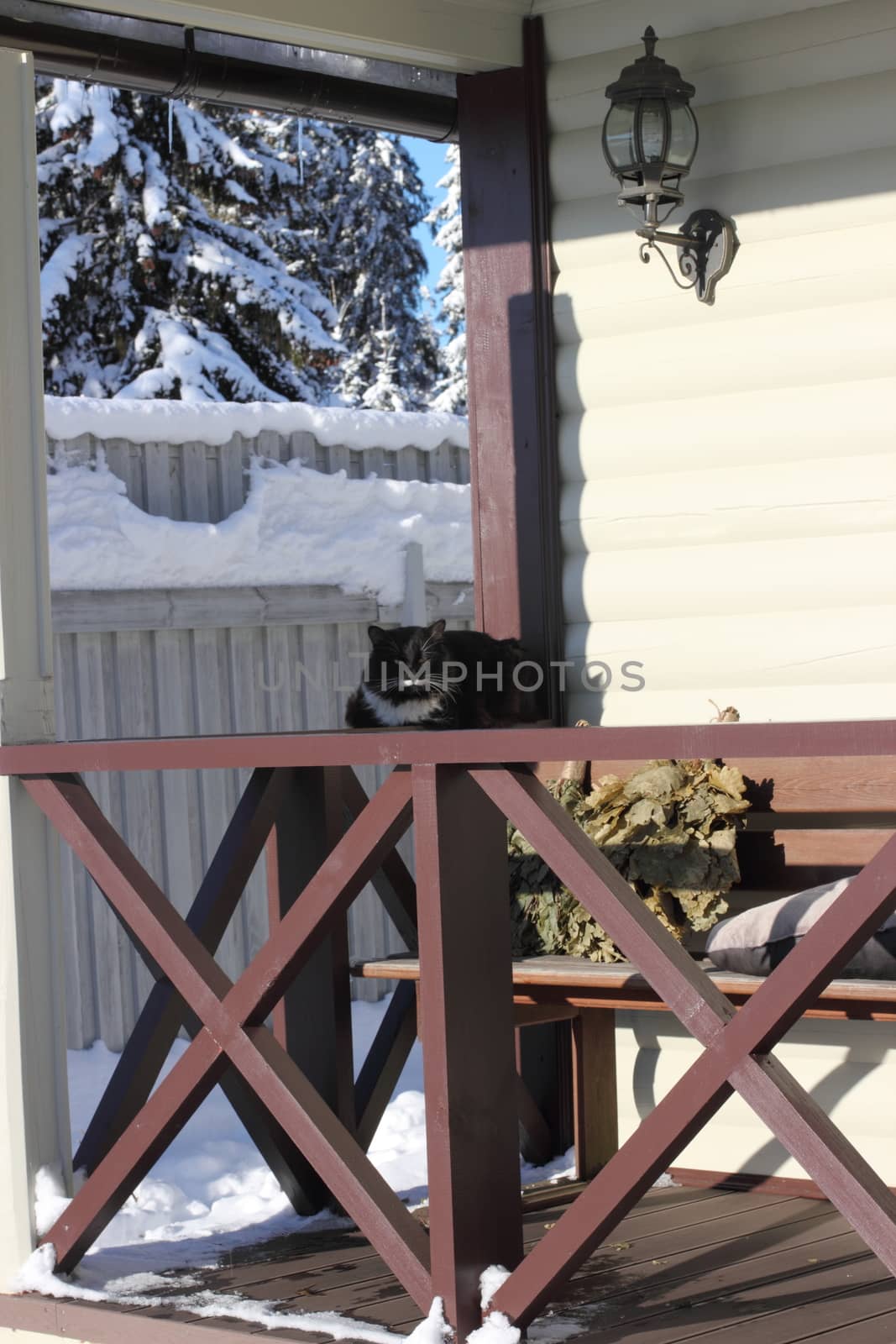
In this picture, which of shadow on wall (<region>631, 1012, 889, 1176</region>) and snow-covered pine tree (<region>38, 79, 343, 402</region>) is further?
snow-covered pine tree (<region>38, 79, 343, 402</region>)

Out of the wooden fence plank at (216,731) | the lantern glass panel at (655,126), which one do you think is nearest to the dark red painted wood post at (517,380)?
the lantern glass panel at (655,126)

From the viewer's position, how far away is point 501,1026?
105 inches

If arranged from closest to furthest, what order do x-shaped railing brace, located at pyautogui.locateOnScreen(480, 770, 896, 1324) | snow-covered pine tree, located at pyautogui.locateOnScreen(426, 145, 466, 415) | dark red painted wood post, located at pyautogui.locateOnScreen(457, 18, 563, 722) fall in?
1. x-shaped railing brace, located at pyautogui.locateOnScreen(480, 770, 896, 1324)
2. dark red painted wood post, located at pyautogui.locateOnScreen(457, 18, 563, 722)
3. snow-covered pine tree, located at pyautogui.locateOnScreen(426, 145, 466, 415)

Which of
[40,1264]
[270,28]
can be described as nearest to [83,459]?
[270,28]

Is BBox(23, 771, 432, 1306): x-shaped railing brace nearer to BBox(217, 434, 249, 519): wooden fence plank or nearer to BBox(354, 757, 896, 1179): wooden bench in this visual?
BBox(354, 757, 896, 1179): wooden bench

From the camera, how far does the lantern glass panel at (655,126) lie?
150 inches

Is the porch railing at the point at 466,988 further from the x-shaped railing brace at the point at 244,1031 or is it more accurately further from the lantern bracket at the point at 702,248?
the lantern bracket at the point at 702,248

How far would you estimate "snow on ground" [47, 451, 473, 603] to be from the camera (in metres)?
5.84

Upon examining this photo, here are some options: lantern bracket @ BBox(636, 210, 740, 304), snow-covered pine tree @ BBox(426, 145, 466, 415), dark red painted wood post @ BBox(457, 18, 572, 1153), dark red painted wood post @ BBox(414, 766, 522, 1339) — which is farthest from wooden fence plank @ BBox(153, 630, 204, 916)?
snow-covered pine tree @ BBox(426, 145, 466, 415)

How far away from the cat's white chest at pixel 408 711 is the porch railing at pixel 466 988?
1.46 metres

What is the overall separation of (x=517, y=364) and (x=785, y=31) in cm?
105

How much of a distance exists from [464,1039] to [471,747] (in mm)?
473

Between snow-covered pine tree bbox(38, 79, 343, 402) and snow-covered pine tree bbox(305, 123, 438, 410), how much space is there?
4.11 m

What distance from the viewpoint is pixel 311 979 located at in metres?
3.90
